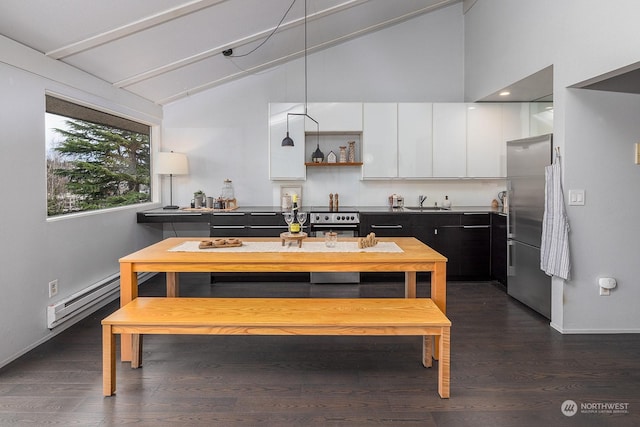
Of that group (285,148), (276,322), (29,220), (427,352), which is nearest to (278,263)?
(276,322)

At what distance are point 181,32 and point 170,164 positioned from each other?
6.77 ft

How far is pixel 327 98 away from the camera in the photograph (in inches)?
234

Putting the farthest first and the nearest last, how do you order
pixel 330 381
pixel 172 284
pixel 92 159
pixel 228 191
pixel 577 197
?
pixel 228 191, pixel 92 159, pixel 577 197, pixel 172 284, pixel 330 381

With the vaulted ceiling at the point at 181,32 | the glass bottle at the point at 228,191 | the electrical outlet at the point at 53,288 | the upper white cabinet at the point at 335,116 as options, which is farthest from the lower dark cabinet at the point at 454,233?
the electrical outlet at the point at 53,288

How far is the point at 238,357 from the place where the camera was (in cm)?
305

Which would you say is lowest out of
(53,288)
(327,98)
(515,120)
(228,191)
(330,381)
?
(330,381)

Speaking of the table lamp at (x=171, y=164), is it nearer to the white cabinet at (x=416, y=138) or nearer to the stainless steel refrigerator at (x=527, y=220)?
the white cabinet at (x=416, y=138)

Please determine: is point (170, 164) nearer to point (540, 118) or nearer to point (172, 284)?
point (172, 284)

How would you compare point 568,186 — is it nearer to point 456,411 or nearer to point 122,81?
point 456,411

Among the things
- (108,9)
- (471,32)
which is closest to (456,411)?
(108,9)

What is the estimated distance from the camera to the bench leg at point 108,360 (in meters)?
2.41

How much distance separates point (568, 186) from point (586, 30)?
116 cm

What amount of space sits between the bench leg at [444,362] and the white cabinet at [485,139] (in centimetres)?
355

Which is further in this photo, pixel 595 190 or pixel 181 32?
pixel 181 32
